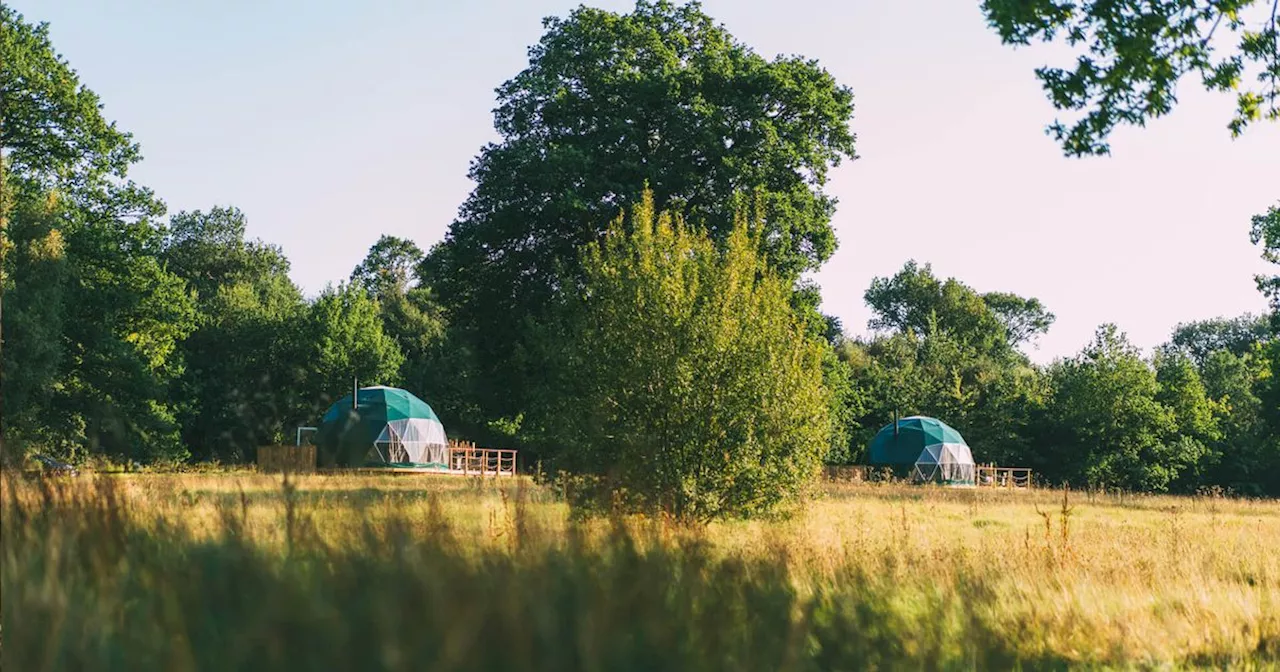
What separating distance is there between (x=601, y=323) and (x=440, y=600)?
49.4 ft

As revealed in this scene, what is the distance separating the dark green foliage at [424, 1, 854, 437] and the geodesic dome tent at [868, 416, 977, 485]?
26082mm

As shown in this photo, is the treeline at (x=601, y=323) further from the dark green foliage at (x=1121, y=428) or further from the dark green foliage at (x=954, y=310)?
the dark green foliage at (x=954, y=310)

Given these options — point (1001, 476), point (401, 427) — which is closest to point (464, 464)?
point (401, 427)

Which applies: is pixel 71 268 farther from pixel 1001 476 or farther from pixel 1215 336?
pixel 1215 336

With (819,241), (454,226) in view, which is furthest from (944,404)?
(454,226)

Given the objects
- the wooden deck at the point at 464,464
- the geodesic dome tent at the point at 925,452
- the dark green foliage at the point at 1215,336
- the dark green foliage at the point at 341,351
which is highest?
the dark green foliage at the point at 1215,336

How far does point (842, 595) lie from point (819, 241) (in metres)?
27.1

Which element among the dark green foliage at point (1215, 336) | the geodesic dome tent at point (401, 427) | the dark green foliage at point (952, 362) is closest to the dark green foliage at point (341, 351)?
the geodesic dome tent at point (401, 427)

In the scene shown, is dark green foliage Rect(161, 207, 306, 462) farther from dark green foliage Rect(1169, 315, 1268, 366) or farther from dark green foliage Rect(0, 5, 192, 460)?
dark green foliage Rect(1169, 315, 1268, 366)

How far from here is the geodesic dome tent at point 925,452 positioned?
191 feet

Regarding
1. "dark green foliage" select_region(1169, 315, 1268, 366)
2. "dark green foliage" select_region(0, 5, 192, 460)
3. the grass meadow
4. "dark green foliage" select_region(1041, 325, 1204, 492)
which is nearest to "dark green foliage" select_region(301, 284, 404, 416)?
"dark green foliage" select_region(0, 5, 192, 460)

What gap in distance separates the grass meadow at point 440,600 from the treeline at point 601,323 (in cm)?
59

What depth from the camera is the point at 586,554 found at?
548cm

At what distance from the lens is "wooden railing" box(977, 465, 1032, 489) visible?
5894cm
